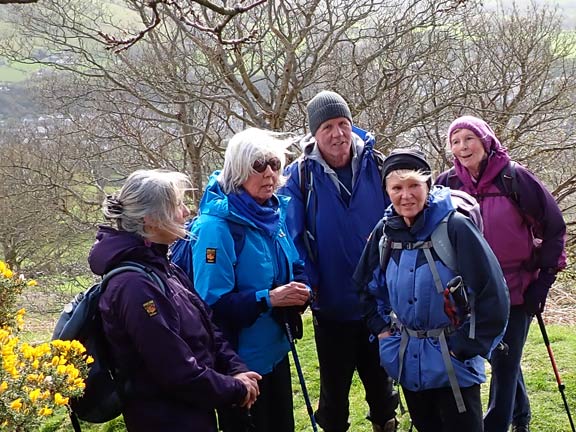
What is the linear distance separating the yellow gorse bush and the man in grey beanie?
60.2 inches

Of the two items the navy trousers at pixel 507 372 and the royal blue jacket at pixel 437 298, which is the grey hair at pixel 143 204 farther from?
the navy trousers at pixel 507 372

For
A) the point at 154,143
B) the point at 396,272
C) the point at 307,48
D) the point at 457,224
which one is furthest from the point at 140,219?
the point at 154,143

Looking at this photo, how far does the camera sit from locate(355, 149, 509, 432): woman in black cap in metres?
2.43

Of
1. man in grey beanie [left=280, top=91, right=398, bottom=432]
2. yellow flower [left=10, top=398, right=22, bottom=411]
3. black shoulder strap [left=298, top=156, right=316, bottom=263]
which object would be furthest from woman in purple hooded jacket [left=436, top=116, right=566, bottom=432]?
yellow flower [left=10, top=398, right=22, bottom=411]

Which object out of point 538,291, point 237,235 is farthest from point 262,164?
point 538,291

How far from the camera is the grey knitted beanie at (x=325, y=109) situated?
3.15 m

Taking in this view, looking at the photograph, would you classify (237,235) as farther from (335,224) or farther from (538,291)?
(538,291)

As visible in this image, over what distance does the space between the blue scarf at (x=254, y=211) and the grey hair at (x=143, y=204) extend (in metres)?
0.43

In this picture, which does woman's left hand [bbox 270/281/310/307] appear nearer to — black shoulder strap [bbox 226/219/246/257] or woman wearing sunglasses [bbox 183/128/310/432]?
woman wearing sunglasses [bbox 183/128/310/432]

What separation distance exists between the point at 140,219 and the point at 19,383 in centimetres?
81

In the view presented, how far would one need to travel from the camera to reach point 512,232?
3115 millimetres

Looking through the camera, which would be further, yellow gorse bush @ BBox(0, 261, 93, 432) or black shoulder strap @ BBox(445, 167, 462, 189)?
black shoulder strap @ BBox(445, 167, 462, 189)

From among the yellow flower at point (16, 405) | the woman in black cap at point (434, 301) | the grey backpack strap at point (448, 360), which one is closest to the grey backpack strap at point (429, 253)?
the woman in black cap at point (434, 301)

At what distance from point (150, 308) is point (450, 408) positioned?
140 cm
